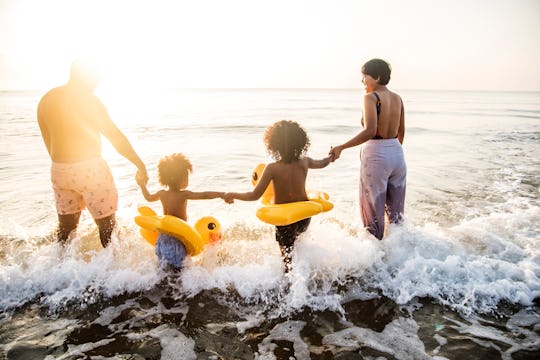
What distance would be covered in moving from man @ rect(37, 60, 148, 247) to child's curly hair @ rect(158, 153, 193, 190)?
0.29 metres

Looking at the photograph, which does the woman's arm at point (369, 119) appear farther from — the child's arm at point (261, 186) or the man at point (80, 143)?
the man at point (80, 143)

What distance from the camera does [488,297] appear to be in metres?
3.62

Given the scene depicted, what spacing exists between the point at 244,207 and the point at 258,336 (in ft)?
13.2

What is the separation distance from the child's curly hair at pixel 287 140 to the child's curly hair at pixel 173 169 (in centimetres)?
95

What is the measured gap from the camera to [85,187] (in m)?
3.76

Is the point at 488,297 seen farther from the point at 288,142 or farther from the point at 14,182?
the point at 14,182

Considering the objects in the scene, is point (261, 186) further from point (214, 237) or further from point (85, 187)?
point (85, 187)

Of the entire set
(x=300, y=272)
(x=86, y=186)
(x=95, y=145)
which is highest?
(x=95, y=145)

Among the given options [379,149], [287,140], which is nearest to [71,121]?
[287,140]

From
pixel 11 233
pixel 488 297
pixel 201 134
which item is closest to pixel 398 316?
pixel 488 297

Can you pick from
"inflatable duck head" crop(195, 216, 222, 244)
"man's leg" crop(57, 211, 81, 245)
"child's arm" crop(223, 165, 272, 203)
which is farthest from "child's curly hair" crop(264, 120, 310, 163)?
"man's leg" crop(57, 211, 81, 245)

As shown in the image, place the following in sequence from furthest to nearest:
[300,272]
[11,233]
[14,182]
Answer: [14,182] < [11,233] < [300,272]

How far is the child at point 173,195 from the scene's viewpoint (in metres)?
3.83

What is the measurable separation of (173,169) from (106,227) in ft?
3.43
